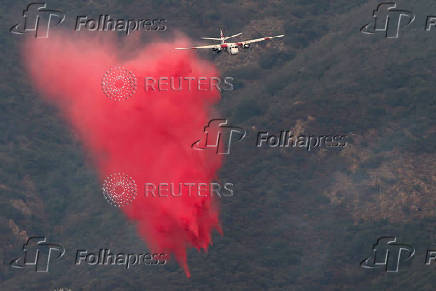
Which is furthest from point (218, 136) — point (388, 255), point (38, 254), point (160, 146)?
point (38, 254)

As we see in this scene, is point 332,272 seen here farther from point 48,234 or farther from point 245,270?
point 48,234

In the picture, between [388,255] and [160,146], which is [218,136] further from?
[388,255]

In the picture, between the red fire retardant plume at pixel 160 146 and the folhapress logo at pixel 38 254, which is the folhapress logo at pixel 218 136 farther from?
the folhapress logo at pixel 38 254

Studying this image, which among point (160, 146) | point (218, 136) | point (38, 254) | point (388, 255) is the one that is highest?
point (218, 136)

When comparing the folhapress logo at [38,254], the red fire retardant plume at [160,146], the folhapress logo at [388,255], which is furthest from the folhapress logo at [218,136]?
the folhapress logo at [38,254]

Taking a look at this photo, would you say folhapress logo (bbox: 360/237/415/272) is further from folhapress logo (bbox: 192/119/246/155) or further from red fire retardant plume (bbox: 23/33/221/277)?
red fire retardant plume (bbox: 23/33/221/277)

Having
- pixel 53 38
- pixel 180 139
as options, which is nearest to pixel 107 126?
pixel 180 139
